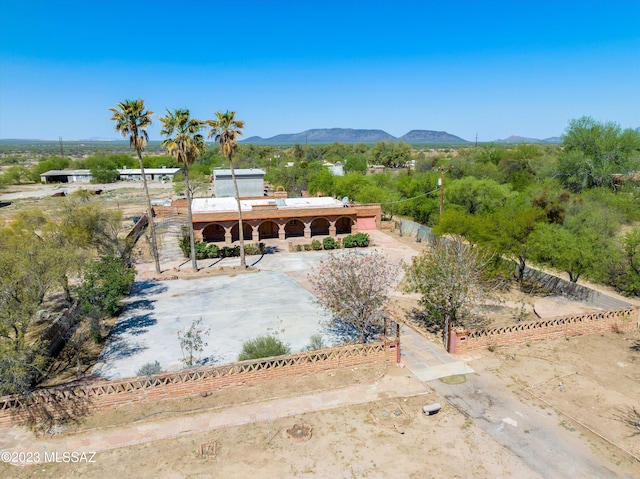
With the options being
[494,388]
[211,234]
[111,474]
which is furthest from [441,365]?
[211,234]

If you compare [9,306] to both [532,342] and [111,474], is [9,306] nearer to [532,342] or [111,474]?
[111,474]

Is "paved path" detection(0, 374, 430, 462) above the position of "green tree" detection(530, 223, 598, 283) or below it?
below

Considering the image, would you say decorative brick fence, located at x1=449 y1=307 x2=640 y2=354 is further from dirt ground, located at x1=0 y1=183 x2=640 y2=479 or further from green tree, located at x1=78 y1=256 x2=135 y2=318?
green tree, located at x1=78 y1=256 x2=135 y2=318

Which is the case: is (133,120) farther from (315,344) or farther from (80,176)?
(80,176)

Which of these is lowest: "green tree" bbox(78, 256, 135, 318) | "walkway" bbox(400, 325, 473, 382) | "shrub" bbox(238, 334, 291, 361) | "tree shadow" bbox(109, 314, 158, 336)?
"walkway" bbox(400, 325, 473, 382)

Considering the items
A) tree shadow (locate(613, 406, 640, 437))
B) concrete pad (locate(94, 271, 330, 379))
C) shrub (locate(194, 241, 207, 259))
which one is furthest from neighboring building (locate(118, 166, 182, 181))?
tree shadow (locate(613, 406, 640, 437))
